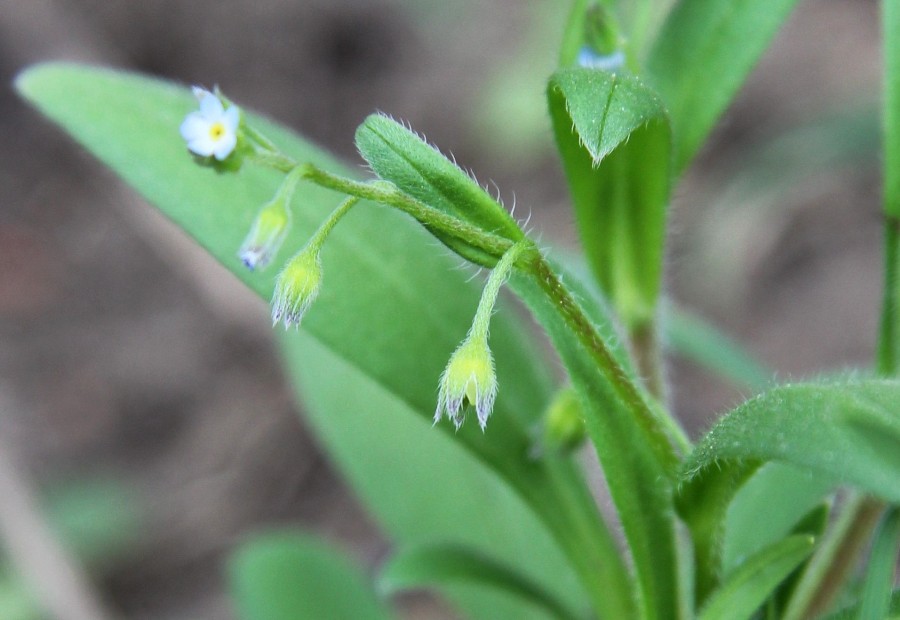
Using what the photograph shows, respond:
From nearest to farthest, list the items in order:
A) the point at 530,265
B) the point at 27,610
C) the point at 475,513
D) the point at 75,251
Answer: the point at 530,265, the point at 475,513, the point at 27,610, the point at 75,251

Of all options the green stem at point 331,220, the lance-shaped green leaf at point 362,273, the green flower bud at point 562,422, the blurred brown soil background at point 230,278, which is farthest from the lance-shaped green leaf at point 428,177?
the blurred brown soil background at point 230,278

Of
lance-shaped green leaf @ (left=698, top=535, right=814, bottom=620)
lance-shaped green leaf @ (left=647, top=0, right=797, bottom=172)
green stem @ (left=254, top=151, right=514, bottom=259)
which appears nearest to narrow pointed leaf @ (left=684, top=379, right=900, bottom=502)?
lance-shaped green leaf @ (left=698, top=535, right=814, bottom=620)

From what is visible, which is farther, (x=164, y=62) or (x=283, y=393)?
(x=164, y=62)

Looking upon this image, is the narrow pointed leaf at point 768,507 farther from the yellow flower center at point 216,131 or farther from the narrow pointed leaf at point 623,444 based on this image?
the yellow flower center at point 216,131

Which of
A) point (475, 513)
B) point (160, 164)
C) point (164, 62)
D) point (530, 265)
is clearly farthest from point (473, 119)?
point (530, 265)

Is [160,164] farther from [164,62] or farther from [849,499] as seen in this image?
[164,62]

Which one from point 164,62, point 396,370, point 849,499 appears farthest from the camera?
point 164,62

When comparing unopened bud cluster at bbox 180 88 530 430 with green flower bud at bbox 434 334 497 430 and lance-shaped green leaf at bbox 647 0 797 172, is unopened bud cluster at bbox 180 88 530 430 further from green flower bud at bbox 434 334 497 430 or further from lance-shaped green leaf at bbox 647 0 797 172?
lance-shaped green leaf at bbox 647 0 797 172
